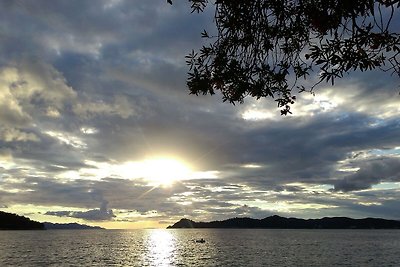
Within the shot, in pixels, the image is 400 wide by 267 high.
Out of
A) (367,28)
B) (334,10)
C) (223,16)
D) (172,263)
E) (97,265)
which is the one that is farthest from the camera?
(172,263)

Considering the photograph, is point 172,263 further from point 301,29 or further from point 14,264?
point 301,29

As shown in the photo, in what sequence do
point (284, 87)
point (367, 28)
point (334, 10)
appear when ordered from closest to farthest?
point (367, 28), point (334, 10), point (284, 87)

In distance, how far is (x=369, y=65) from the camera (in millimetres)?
7133

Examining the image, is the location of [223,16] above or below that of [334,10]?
above

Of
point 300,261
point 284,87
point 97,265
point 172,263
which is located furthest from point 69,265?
point 284,87

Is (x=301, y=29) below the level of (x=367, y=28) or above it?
above

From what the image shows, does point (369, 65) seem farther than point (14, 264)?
No

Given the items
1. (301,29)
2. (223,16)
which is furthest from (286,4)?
(223,16)

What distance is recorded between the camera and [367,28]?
704 cm

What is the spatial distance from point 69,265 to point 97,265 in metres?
6.54

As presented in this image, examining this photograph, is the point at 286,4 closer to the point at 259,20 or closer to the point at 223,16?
the point at 259,20

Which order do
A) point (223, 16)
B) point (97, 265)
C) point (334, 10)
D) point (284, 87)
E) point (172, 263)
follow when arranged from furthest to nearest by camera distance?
point (172, 263) → point (97, 265) → point (284, 87) → point (223, 16) → point (334, 10)

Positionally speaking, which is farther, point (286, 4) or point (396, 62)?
point (286, 4)

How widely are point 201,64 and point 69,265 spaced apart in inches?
3693
